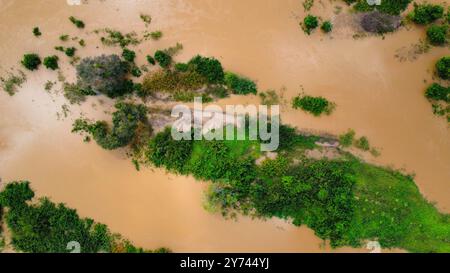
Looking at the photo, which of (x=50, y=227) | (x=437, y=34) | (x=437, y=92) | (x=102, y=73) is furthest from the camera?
(x=50, y=227)

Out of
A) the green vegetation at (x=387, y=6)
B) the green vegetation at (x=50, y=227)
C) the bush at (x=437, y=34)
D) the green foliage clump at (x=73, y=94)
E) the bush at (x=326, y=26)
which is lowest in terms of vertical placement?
the green vegetation at (x=50, y=227)

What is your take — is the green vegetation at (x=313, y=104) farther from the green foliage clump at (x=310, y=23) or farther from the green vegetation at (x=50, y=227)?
the green vegetation at (x=50, y=227)

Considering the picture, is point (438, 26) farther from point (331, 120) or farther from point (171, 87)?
point (171, 87)

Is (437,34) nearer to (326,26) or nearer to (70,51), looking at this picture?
(326,26)

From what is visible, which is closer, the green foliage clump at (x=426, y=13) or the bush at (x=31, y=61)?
Answer: the green foliage clump at (x=426, y=13)

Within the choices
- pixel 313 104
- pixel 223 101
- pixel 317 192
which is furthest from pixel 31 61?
pixel 317 192

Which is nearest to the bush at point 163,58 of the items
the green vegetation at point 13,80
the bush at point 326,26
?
the green vegetation at point 13,80

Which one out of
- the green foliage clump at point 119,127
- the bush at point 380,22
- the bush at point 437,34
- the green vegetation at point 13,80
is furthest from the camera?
the green vegetation at point 13,80
